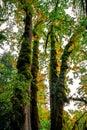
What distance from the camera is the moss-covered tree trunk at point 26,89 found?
38.0 feet

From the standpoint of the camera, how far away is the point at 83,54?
17.6 metres

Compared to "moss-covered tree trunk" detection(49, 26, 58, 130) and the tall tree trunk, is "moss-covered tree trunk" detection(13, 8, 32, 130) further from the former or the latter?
the tall tree trunk

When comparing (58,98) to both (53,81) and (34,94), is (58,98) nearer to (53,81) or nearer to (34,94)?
(34,94)

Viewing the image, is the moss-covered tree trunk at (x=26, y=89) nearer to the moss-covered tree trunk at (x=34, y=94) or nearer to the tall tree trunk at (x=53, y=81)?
the moss-covered tree trunk at (x=34, y=94)

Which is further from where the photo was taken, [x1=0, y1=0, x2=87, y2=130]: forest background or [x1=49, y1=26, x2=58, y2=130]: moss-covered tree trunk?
[x1=49, y1=26, x2=58, y2=130]: moss-covered tree trunk

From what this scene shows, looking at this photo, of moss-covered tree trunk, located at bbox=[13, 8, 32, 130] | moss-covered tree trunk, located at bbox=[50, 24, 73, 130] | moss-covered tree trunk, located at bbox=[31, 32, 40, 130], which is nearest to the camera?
moss-covered tree trunk, located at bbox=[13, 8, 32, 130]

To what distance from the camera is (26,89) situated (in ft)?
40.2

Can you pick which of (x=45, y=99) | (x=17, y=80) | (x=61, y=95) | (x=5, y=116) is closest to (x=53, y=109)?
(x=61, y=95)

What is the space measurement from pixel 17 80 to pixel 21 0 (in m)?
3.63

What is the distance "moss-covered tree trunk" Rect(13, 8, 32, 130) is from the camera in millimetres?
11586

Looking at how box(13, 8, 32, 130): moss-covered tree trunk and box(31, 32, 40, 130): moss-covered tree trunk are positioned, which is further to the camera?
box(31, 32, 40, 130): moss-covered tree trunk

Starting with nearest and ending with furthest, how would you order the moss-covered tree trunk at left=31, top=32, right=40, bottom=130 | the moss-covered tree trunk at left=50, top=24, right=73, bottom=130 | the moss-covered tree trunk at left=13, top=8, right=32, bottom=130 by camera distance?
1. the moss-covered tree trunk at left=13, top=8, right=32, bottom=130
2. the moss-covered tree trunk at left=31, top=32, right=40, bottom=130
3. the moss-covered tree trunk at left=50, top=24, right=73, bottom=130

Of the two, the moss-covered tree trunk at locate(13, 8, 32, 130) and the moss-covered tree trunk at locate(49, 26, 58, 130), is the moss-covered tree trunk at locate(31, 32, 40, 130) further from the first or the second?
the moss-covered tree trunk at locate(13, 8, 32, 130)

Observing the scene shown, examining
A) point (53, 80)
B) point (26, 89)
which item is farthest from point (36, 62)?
point (26, 89)
